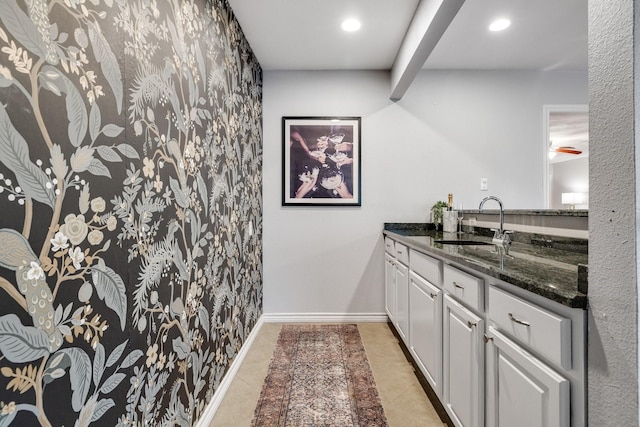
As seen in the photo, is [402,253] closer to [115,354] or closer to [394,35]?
[394,35]

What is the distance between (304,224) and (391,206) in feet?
2.84

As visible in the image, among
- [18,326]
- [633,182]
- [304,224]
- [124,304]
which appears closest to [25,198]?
[18,326]

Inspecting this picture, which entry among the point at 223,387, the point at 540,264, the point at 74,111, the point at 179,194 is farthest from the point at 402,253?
the point at 74,111

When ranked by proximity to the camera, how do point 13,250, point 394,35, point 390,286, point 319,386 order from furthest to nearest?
point 390,286 < point 394,35 < point 319,386 < point 13,250

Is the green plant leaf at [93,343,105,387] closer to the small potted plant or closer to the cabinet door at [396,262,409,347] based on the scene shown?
the cabinet door at [396,262,409,347]

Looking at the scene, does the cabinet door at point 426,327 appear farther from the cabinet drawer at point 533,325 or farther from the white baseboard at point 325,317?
the white baseboard at point 325,317

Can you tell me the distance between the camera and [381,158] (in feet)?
9.68

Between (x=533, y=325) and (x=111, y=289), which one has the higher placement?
(x=111, y=289)

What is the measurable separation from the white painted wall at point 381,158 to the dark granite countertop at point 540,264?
3.31ft

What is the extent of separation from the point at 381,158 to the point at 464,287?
6.07 feet

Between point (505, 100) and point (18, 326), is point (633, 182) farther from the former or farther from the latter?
point (505, 100)

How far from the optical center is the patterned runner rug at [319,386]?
1.61 meters

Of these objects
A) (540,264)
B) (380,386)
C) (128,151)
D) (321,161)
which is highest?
(321,161)

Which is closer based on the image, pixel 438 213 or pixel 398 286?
pixel 398 286
